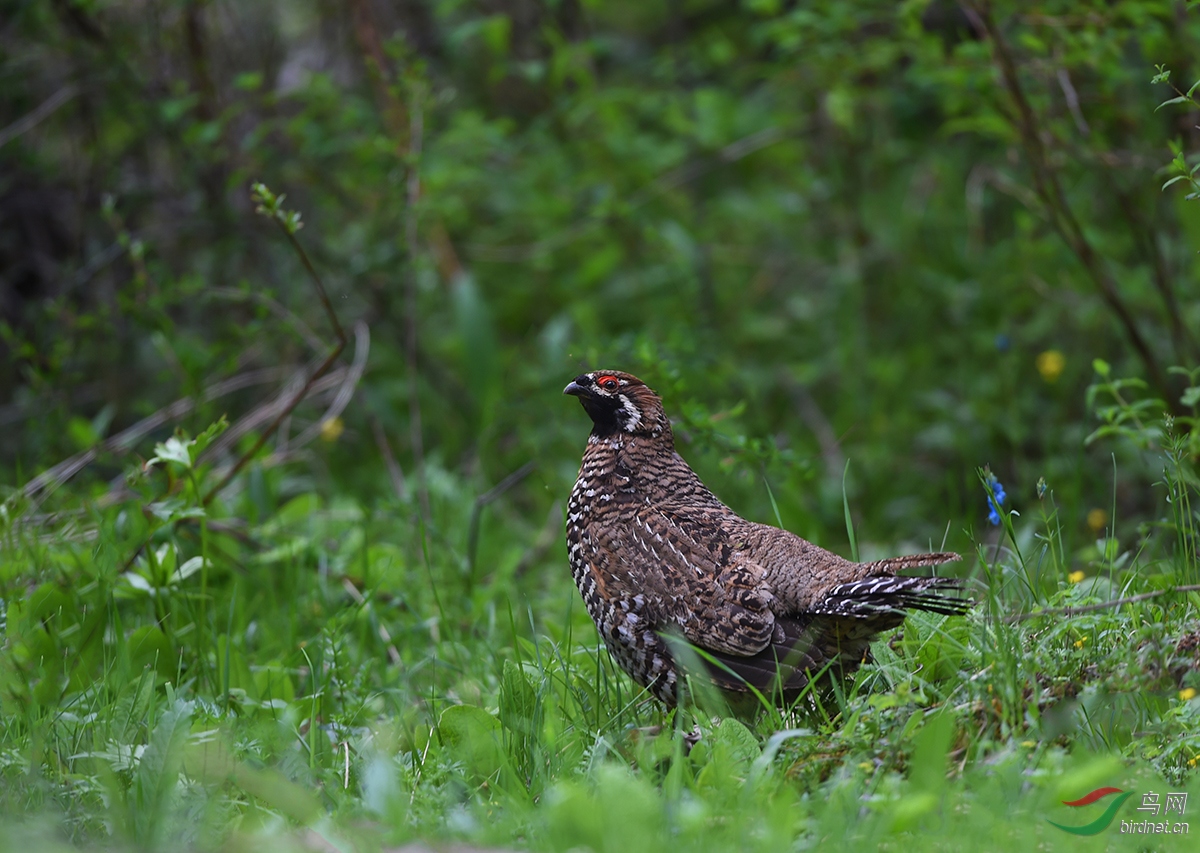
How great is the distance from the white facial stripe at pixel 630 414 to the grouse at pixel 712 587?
58 mm

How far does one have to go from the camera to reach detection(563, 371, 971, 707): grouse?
3430 mm

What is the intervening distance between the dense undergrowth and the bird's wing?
0.25 metres

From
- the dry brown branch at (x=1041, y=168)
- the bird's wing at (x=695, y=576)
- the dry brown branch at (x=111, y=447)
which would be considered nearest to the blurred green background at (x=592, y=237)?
the dry brown branch at (x=1041, y=168)

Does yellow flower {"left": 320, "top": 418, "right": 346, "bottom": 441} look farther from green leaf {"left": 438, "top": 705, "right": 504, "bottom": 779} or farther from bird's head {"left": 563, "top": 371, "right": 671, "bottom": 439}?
green leaf {"left": 438, "top": 705, "right": 504, "bottom": 779}

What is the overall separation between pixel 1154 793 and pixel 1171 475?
121 cm

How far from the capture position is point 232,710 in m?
3.91

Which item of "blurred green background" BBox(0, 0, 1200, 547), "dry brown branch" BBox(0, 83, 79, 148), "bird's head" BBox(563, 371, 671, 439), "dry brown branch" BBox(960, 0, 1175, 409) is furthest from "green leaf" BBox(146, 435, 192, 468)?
"dry brown branch" BBox(960, 0, 1175, 409)

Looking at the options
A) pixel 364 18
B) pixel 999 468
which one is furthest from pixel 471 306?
pixel 999 468

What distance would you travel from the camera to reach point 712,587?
371 centimetres

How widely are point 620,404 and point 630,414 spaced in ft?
0.20

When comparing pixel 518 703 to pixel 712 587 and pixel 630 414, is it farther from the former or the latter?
pixel 630 414

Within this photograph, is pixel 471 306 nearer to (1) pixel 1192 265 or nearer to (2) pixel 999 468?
(2) pixel 999 468

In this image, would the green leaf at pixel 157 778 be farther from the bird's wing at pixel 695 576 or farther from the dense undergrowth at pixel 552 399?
the bird's wing at pixel 695 576

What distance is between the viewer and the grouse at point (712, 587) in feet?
11.3
